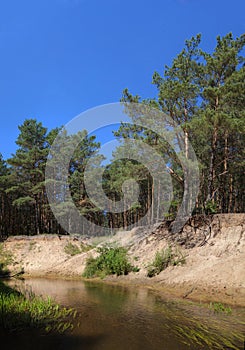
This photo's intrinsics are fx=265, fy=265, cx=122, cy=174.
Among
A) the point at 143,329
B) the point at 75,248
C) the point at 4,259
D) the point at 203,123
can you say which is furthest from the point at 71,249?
the point at 143,329

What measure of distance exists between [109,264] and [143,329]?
43.4 ft

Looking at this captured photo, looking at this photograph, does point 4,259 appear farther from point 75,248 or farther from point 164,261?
point 164,261

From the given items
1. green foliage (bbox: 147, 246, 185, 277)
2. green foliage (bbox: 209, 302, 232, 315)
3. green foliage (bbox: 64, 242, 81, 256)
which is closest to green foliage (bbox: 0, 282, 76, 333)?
green foliage (bbox: 209, 302, 232, 315)

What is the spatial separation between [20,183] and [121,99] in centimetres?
1892

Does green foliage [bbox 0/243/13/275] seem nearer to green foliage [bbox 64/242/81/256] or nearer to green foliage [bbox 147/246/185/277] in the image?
green foliage [bbox 64/242/81/256]

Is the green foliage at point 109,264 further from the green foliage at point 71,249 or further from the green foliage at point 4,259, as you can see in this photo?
the green foliage at point 4,259

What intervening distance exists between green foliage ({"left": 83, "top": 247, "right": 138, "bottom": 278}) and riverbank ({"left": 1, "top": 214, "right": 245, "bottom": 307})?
0.57 m

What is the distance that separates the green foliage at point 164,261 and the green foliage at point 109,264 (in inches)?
64.0

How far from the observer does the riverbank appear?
12.7 metres

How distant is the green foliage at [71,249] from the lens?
26897 mm

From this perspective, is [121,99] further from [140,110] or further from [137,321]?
[137,321]

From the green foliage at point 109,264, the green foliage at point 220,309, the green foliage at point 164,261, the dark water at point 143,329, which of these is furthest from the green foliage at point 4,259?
the green foliage at point 220,309

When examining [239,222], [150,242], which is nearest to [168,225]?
[150,242]

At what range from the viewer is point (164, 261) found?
57.4 feet
